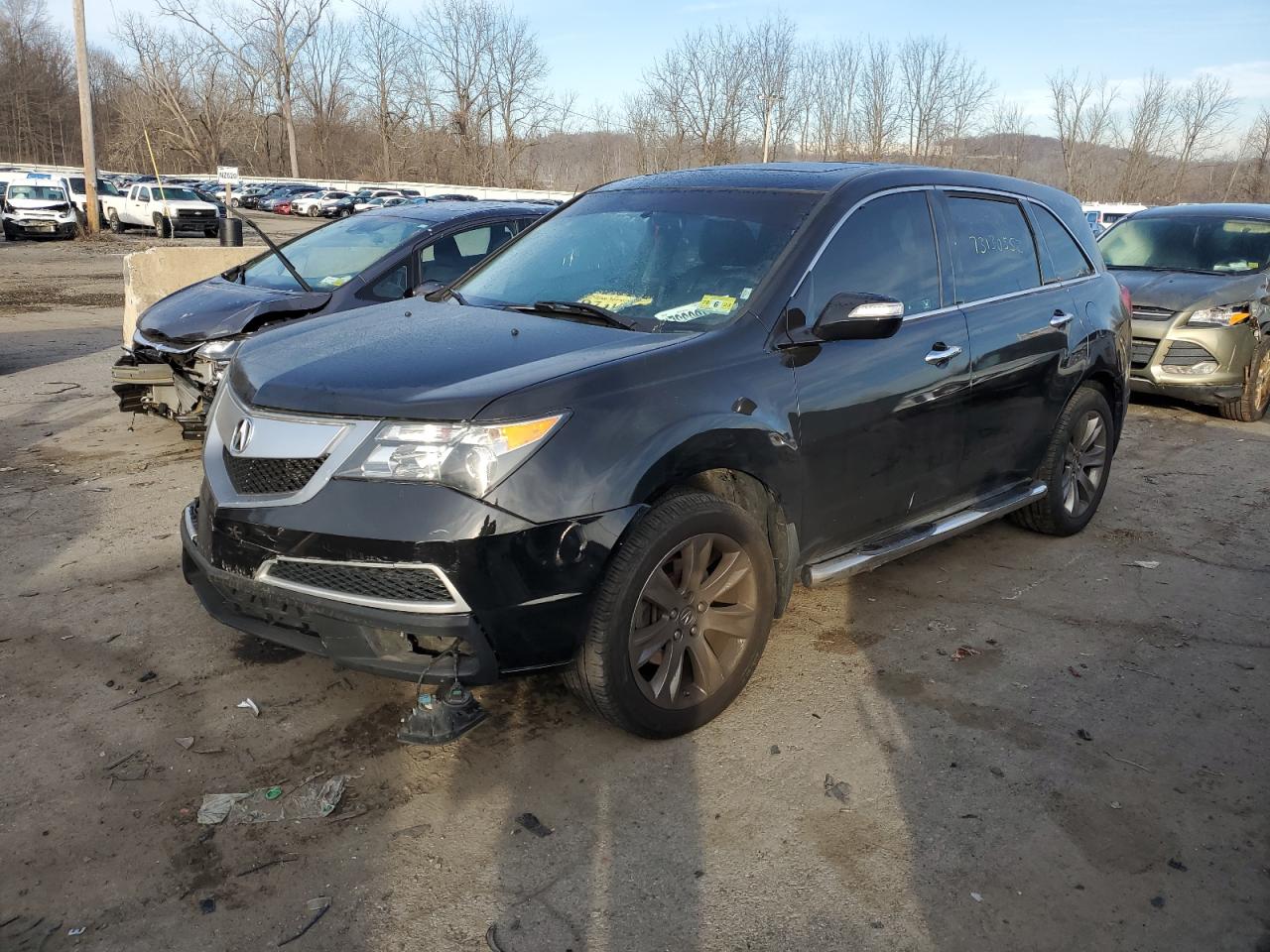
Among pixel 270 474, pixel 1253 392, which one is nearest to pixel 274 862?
pixel 270 474

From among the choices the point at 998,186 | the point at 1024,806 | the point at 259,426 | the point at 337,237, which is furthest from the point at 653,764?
the point at 337,237

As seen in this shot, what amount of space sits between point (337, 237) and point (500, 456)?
5.32 meters

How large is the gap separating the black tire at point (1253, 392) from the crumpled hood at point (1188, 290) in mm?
522

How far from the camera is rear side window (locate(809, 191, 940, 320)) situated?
381 centimetres

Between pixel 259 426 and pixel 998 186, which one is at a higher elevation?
pixel 998 186

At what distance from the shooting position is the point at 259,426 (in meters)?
3.14

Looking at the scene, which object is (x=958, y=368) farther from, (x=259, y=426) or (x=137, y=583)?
(x=137, y=583)

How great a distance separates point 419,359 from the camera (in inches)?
129

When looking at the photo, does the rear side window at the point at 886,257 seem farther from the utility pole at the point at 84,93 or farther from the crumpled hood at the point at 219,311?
the utility pole at the point at 84,93

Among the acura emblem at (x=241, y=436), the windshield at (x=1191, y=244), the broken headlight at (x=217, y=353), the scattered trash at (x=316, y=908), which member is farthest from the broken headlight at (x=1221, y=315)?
the scattered trash at (x=316, y=908)

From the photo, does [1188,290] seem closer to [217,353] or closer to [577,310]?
[577,310]

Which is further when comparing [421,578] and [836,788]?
[836,788]

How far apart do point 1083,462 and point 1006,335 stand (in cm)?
137

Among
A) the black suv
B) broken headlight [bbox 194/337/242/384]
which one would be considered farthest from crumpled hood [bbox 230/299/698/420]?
broken headlight [bbox 194/337/242/384]
